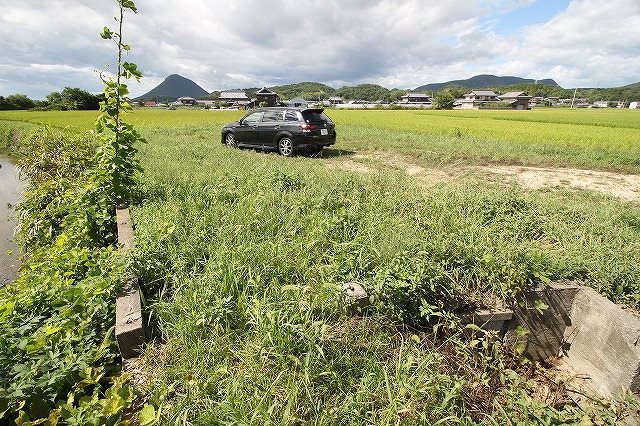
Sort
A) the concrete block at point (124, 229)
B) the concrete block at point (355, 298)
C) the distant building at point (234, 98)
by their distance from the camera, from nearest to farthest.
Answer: the concrete block at point (355, 298) < the concrete block at point (124, 229) < the distant building at point (234, 98)

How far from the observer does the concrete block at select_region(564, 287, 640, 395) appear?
2721mm

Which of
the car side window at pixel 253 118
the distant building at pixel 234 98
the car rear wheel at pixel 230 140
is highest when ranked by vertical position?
the distant building at pixel 234 98

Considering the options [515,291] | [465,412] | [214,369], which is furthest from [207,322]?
[515,291]

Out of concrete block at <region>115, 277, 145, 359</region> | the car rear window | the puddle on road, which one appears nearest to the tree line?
the puddle on road

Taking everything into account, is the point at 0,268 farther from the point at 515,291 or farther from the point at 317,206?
the point at 515,291

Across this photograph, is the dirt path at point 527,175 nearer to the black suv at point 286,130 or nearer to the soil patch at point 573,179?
the soil patch at point 573,179

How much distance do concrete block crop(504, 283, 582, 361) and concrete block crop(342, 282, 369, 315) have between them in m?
1.55

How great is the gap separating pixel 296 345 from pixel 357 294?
2.20ft

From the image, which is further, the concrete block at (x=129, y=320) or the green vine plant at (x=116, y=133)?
the green vine plant at (x=116, y=133)

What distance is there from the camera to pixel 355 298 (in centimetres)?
255

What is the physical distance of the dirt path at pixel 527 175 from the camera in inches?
280

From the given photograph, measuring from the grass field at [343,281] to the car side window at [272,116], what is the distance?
6059mm

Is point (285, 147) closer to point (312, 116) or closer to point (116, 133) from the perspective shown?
point (312, 116)

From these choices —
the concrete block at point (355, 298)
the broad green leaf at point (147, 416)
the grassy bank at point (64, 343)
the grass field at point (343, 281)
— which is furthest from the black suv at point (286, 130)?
the broad green leaf at point (147, 416)
